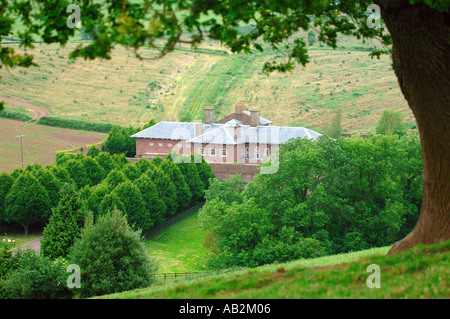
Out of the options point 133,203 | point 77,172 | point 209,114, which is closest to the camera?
point 133,203

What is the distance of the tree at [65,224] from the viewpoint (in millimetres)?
29250

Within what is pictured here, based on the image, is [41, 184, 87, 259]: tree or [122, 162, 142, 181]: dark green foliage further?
[122, 162, 142, 181]: dark green foliage

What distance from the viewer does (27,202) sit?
43.8 metres

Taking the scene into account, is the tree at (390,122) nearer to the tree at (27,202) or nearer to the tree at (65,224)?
the tree at (27,202)

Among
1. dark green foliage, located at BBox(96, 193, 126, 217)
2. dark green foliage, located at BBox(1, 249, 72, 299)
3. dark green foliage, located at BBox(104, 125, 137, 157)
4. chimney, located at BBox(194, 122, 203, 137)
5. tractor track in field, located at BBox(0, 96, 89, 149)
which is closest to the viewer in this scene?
dark green foliage, located at BBox(1, 249, 72, 299)

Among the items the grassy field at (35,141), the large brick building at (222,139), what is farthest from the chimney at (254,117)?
the grassy field at (35,141)

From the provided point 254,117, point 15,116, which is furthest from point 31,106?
point 254,117

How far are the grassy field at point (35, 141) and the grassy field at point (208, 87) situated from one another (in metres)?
12.5

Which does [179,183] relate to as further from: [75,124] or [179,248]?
[75,124]

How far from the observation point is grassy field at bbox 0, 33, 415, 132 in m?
99.2

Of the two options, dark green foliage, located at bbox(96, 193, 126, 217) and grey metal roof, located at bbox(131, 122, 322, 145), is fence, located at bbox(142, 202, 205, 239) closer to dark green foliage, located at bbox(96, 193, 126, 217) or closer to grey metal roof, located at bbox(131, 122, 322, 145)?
dark green foliage, located at bbox(96, 193, 126, 217)

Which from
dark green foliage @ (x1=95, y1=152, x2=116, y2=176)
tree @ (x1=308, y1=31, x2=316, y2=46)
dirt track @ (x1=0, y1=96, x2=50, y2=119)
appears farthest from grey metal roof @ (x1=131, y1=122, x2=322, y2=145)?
tree @ (x1=308, y1=31, x2=316, y2=46)

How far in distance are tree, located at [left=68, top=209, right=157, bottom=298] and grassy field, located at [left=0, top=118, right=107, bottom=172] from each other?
43813 millimetres

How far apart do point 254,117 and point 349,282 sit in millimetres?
56293
